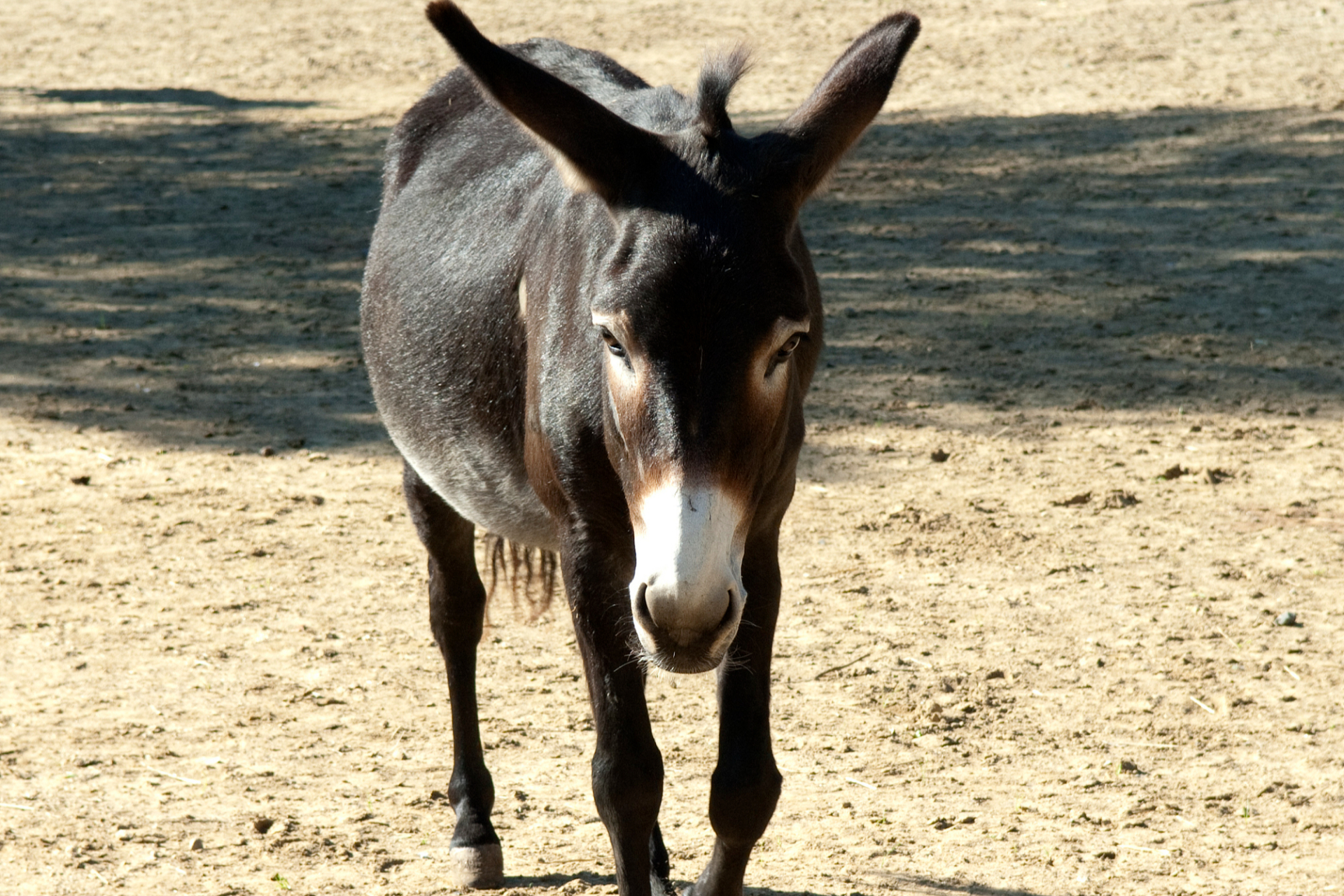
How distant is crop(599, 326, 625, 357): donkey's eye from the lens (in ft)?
8.43

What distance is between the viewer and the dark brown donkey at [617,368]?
2.45 meters

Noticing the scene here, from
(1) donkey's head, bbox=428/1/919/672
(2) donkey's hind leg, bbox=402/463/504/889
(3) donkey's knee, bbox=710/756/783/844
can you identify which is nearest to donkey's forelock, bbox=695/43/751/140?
(1) donkey's head, bbox=428/1/919/672

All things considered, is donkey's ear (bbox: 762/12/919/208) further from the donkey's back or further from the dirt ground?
the dirt ground

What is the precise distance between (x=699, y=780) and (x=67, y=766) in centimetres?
192

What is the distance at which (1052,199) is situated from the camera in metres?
10.3

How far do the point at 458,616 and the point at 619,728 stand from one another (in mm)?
1217

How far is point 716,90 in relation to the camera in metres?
2.84

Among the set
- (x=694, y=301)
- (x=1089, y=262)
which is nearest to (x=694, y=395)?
(x=694, y=301)

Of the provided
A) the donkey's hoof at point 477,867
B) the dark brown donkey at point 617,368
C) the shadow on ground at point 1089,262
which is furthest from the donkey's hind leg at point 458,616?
the shadow on ground at point 1089,262

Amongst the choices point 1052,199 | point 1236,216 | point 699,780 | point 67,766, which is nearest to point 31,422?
point 67,766

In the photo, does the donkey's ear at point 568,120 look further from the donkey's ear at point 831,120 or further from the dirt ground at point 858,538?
the dirt ground at point 858,538

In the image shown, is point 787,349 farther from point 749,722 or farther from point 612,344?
point 749,722

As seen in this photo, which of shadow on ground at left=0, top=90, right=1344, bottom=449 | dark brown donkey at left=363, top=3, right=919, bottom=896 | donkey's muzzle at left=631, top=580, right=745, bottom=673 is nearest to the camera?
donkey's muzzle at left=631, top=580, right=745, bottom=673

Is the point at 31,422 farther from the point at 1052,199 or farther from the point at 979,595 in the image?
the point at 1052,199
